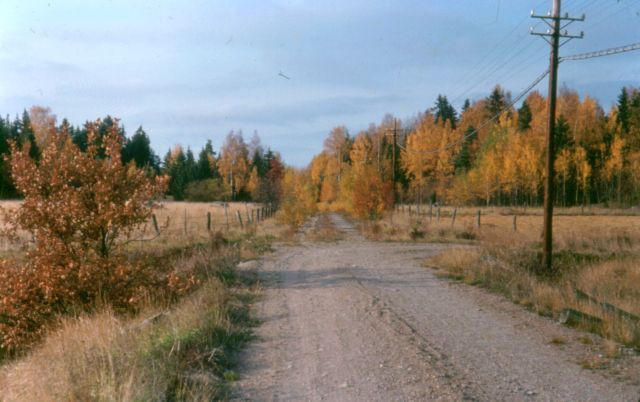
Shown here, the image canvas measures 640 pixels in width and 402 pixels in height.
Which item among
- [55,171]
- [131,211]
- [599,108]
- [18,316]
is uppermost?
[599,108]

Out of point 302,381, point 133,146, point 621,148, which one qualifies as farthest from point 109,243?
point 133,146

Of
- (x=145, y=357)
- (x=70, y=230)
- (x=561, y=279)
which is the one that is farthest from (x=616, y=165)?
(x=145, y=357)

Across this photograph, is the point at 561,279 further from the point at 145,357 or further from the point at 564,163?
the point at 564,163

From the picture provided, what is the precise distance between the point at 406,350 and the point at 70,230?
790 cm

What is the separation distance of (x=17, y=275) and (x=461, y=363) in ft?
29.4

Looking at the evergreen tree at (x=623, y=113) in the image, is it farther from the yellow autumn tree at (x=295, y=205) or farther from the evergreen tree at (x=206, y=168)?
the evergreen tree at (x=206, y=168)

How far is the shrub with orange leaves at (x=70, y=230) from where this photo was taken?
1148 cm

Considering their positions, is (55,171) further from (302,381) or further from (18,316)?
(302,381)

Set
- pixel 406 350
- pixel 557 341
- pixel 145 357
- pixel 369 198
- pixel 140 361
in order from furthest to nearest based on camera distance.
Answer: pixel 369 198
pixel 557 341
pixel 406 350
pixel 145 357
pixel 140 361

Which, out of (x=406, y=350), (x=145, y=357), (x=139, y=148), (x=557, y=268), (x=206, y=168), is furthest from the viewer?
(x=206, y=168)

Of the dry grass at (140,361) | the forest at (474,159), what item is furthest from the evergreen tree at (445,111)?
the dry grass at (140,361)

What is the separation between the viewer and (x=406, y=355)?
7418 millimetres

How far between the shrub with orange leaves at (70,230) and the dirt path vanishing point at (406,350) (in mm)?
3359

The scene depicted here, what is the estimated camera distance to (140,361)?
6270mm
